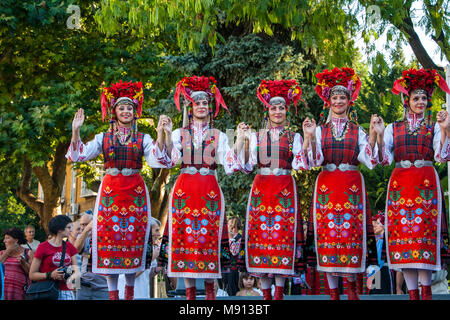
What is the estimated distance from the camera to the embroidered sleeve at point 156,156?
6078 millimetres

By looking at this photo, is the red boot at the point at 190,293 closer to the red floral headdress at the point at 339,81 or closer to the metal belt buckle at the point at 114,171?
the metal belt buckle at the point at 114,171

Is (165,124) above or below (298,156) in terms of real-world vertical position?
above

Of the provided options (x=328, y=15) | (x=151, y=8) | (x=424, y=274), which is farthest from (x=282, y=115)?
(x=151, y=8)

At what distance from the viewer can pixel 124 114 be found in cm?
636

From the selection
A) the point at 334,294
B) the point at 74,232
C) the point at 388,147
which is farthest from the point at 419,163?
the point at 74,232

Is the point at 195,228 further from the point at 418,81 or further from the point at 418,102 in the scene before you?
the point at 418,81

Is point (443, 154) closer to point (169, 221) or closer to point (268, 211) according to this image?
point (268, 211)

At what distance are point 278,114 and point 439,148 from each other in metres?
1.50

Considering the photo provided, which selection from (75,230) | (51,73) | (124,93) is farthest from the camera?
(51,73)

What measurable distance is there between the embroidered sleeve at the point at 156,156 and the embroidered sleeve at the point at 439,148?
2.43 metres

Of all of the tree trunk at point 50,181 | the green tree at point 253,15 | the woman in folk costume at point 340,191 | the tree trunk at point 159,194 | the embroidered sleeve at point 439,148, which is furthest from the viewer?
the tree trunk at point 159,194

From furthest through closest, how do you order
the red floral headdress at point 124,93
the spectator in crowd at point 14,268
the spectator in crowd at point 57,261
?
the spectator in crowd at point 14,268
the spectator in crowd at point 57,261
the red floral headdress at point 124,93

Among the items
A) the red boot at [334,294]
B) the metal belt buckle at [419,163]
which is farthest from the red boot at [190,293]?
the metal belt buckle at [419,163]
